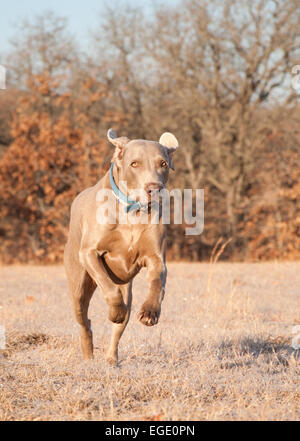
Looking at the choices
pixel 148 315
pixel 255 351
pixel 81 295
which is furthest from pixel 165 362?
pixel 148 315

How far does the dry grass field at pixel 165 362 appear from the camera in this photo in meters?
3.70

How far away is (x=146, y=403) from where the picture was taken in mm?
3859

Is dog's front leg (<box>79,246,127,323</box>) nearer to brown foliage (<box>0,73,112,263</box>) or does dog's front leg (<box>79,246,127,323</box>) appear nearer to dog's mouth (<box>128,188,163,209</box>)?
dog's mouth (<box>128,188,163,209</box>)

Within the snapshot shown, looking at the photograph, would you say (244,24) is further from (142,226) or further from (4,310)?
(142,226)

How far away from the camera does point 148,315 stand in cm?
413

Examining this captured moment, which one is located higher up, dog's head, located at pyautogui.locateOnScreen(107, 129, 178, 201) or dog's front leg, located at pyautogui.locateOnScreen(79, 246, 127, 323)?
dog's head, located at pyautogui.locateOnScreen(107, 129, 178, 201)

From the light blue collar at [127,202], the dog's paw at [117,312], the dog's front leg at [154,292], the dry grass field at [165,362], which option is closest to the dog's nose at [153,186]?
the light blue collar at [127,202]

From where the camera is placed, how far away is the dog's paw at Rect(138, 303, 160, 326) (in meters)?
4.10

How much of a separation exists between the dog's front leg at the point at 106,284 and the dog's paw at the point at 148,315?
0.37 metres

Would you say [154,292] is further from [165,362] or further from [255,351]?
[255,351]

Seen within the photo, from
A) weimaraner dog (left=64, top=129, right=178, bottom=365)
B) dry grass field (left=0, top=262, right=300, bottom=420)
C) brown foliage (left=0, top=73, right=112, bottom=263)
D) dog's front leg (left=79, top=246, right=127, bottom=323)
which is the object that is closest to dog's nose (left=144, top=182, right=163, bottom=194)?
weimaraner dog (left=64, top=129, right=178, bottom=365)

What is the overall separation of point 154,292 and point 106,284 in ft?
1.31

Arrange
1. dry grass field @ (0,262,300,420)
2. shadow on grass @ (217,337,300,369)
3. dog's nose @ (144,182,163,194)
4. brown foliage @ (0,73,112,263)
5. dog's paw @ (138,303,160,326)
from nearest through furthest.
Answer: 1. dry grass field @ (0,262,300,420)
2. dog's paw @ (138,303,160,326)
3. dog's nose @ (144,182,163,194)
4. shadow on grass @ (217,337,300,369)
5. brown foliage @ (0,73,112,263)
